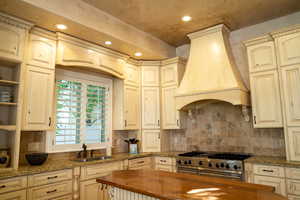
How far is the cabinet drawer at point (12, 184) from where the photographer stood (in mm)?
2246

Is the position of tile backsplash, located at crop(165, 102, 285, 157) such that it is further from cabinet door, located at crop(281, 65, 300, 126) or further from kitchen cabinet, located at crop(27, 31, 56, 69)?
kitchen cabinet, located at crop(27, 31, 56, 69)

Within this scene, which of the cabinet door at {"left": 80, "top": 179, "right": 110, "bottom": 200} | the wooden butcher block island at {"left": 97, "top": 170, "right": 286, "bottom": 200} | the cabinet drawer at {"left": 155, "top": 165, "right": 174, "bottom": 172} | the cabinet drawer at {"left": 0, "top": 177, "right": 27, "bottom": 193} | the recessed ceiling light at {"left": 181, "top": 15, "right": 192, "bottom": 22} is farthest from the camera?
the cabinet drawer at {"left": 155, "top": 165, "right": 174, "bottom": 172}

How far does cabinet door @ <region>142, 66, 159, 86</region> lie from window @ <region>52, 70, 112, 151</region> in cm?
71

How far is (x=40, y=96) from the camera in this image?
9.39 ft

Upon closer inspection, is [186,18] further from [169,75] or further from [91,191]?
[91,191]

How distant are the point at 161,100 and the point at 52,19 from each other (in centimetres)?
245

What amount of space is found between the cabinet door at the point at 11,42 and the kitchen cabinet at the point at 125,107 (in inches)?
72.2

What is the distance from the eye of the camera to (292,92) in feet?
9.50

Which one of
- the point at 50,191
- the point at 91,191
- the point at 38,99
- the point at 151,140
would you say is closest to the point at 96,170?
the point at 91,191

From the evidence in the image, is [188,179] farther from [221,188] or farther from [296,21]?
[296,21]

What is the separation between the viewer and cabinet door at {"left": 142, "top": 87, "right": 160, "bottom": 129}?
4.25 meters

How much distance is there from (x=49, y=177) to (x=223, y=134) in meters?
2.86

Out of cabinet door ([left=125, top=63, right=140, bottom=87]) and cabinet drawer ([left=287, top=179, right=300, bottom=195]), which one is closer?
cabinet drawer ([left=287, top=179, right=300, bottom=195])

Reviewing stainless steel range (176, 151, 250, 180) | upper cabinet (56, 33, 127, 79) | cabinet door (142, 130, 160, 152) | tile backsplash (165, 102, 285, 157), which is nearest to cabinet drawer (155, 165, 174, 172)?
stainless steel range (176, 151, 250, 180)
